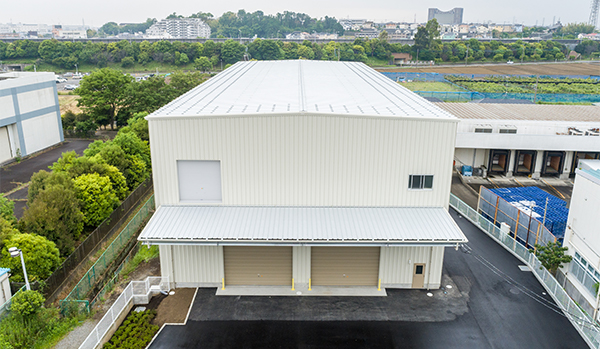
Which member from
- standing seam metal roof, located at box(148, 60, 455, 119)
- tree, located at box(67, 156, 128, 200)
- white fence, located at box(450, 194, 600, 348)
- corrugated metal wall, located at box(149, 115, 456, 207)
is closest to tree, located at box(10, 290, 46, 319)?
corrugated metal wall, located at box(149, 115, 456, 207)

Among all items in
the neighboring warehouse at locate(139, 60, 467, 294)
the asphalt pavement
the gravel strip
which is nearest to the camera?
the gravel strip

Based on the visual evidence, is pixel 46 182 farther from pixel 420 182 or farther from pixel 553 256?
→ pixel 553 256

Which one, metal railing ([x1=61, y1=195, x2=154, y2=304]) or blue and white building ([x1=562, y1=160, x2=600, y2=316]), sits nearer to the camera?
blue and white building ([x1=562, y1=160, x2=600, y2=316])

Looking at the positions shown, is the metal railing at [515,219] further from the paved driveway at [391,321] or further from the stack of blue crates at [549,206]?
the paved driveway at [391,321]


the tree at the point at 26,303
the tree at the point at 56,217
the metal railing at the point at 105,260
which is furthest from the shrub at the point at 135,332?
the tree at the point at 56,217

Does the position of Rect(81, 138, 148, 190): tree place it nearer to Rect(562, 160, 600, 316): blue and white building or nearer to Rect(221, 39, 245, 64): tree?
Rect(562, 160, 600, 316): blue and white building

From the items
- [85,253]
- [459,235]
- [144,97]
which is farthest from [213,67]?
[459,235]

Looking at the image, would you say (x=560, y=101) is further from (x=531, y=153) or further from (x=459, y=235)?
(x=459, y=235)
